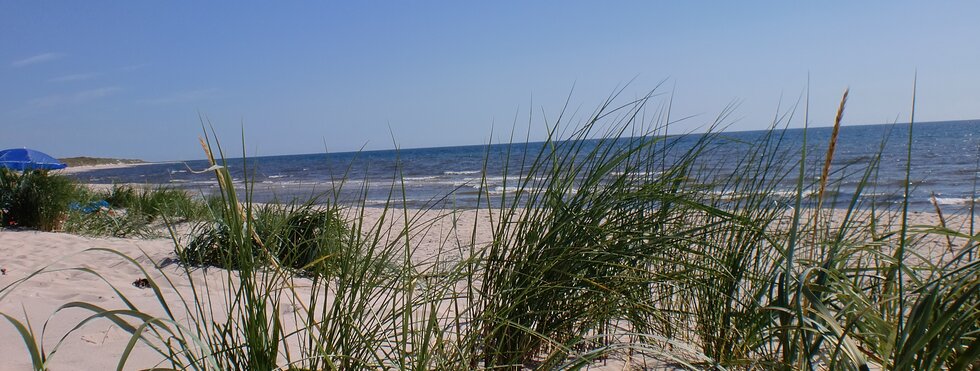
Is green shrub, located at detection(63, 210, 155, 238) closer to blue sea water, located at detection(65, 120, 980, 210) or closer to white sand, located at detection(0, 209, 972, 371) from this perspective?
white sand, located at detection(0, 209, 972, 371)

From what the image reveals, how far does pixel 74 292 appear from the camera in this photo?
143 inches

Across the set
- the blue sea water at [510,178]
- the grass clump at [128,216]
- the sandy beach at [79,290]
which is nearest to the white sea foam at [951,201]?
the blue sea water at [510,178]

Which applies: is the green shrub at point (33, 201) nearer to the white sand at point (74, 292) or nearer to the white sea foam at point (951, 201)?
the white sand at point (74, 292)

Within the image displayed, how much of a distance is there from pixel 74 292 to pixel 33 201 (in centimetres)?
448

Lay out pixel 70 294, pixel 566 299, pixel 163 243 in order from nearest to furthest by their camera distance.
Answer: pixel 566 299
pixel 70 294
pixel 163 243

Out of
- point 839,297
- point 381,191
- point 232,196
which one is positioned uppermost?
point 232,196

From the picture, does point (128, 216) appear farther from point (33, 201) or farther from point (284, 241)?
point (284, 241)

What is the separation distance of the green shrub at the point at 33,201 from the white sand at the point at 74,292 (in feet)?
1.90

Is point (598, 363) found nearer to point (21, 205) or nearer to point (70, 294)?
point (70, 294)

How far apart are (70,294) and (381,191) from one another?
16.9 metres

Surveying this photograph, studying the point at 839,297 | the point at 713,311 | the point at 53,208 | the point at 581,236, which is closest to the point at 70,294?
the point at 581,236

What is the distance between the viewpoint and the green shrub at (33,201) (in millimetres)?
7156

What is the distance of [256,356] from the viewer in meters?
1.42

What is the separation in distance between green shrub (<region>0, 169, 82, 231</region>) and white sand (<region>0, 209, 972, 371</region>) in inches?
22.8
